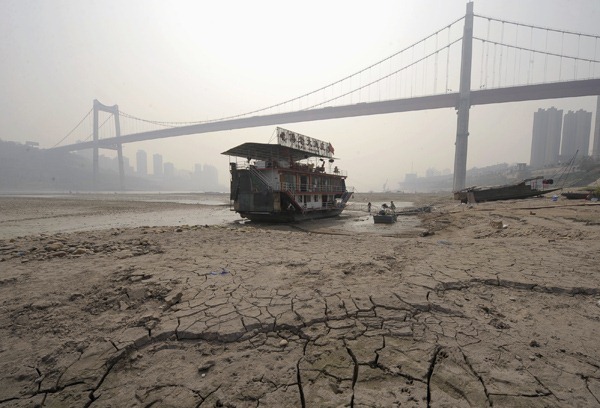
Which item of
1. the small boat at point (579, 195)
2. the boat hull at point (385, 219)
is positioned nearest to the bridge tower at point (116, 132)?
the boat hull at point (385, 219)

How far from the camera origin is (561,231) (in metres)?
7.75

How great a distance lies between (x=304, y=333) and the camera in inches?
105

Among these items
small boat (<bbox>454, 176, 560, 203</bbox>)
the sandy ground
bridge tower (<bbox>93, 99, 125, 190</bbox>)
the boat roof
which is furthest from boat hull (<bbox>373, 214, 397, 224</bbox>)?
bridge tower (<bbox>93, 99, 125, 190</bbox>)

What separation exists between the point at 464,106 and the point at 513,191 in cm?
2664

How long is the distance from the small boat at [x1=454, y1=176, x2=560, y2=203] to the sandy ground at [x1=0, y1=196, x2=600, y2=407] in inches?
792

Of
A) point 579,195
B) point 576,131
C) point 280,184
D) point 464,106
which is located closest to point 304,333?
point 280,184

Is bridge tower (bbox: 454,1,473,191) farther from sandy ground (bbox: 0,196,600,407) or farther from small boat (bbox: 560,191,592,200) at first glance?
sandy ground (bbox: 0,196,600,407)

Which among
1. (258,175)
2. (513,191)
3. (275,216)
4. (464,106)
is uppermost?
(464,106)

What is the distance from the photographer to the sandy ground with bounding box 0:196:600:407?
6.36ft

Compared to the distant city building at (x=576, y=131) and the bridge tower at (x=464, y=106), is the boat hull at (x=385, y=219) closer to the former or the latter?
the bridge tower at (x=464, y=106)

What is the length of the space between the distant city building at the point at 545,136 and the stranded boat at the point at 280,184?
104m

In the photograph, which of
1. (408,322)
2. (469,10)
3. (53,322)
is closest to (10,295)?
(53,322)

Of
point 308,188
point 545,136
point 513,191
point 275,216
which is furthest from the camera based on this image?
point 545,136

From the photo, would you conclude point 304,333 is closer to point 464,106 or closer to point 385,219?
point 385,219
